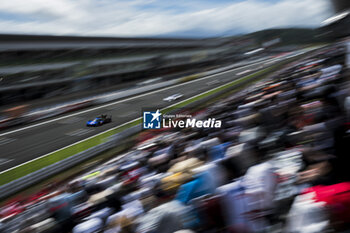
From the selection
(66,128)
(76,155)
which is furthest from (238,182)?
(66,128)

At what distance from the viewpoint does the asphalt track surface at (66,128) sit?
4.04 meters

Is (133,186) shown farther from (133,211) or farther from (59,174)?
(59,174)

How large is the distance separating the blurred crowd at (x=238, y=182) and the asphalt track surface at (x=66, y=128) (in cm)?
91

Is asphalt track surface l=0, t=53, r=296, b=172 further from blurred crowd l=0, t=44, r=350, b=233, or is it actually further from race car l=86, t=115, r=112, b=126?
blurred crowd l=0, t=44, r=350, b=233

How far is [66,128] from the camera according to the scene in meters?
4.38

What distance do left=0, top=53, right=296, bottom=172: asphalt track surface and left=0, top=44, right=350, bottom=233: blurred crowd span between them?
2.97 feet

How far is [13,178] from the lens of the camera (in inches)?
144

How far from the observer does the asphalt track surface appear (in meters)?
4.04

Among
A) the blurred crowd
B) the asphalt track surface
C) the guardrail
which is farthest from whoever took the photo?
the asphalt track surface

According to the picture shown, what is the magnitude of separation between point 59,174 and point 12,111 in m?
1.02

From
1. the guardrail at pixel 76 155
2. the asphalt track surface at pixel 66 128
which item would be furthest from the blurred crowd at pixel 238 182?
the asphalt track surface at pixel 66 128

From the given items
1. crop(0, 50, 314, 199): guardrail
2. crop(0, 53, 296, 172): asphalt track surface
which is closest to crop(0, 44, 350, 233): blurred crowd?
crop(0, 50, 314, 199): guardrail

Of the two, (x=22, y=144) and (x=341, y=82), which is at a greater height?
(x=341, y=82)

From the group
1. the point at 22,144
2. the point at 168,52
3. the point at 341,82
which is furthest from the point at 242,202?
the point at 22,144
